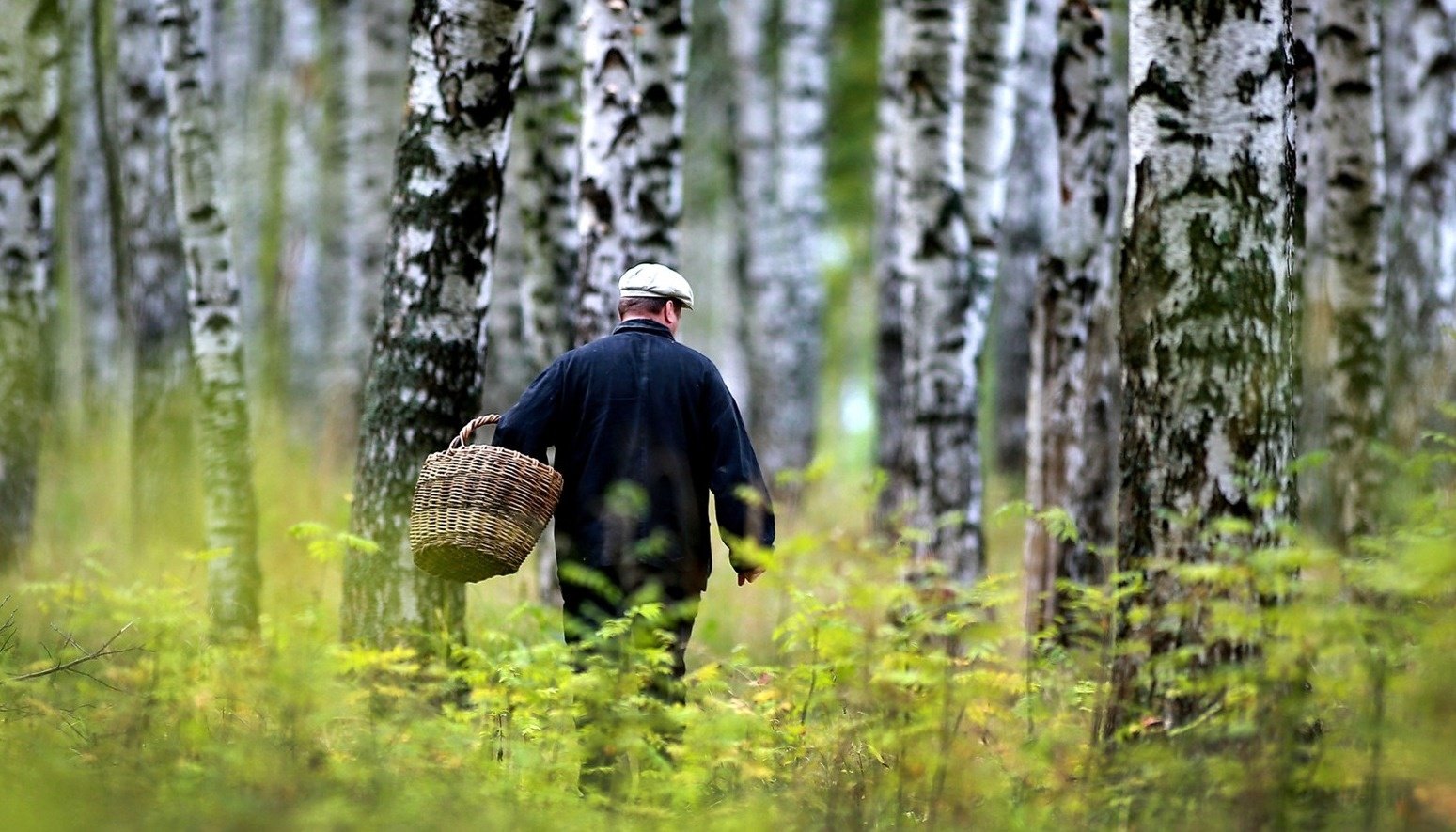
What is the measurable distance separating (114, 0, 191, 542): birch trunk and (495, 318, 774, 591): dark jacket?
5681 mm

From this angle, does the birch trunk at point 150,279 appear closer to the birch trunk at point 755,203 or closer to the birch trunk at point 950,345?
the birch trunk at point 950,345

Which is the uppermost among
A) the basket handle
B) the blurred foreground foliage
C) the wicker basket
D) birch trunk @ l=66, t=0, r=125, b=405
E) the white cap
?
birch trunk @ l=66, t=0, r=125, b=405

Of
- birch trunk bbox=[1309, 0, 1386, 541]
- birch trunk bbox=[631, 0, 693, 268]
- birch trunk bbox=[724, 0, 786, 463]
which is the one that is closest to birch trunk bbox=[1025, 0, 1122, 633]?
birch trunk bbox=[1309, 0, 1386, 541]

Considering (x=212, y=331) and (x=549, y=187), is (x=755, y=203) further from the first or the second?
(x=212, y=331)

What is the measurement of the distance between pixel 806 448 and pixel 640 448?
1223 cm

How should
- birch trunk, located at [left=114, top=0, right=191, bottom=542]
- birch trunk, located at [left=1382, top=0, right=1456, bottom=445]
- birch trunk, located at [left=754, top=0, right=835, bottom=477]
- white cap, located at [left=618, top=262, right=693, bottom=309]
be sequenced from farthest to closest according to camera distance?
1. birch trunk, located at [left=754, top=0, right=835, bottom=477]
2. birch trunk, located at [left=1382, top=0, right=1456, bottom=445]
3. birch trunk, located at [left=114, top=0, right=191, bottom=542]
4. white cap, located at [left=618, top=262, right=693, bottom=309]

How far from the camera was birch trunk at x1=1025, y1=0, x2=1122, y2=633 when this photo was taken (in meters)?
9.38

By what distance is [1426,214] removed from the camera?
12086 mm

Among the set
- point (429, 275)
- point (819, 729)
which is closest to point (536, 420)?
point (429, 275)

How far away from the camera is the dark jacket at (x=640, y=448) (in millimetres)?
6438

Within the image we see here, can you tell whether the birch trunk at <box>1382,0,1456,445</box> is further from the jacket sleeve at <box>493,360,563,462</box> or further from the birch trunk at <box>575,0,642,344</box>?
the jacket sleeve at <box>493,360,563,462</box>

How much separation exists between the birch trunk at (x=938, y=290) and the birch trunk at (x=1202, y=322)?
455 centimetres

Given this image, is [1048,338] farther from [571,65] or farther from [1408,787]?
[1408,787]

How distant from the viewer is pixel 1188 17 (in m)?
5.66
